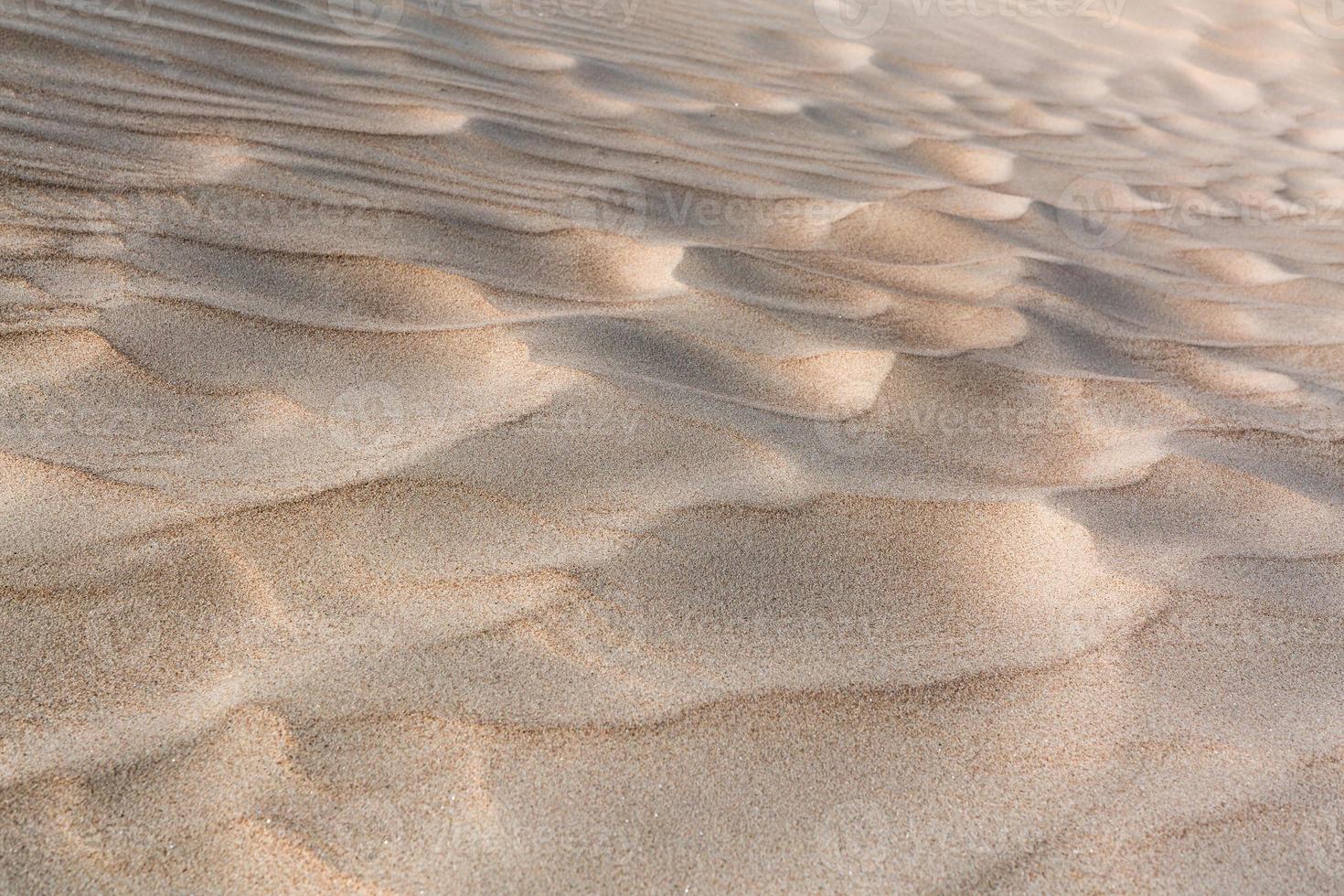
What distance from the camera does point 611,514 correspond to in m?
1.22

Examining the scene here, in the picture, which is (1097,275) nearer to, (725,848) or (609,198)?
(609,198)

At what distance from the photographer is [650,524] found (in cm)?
122

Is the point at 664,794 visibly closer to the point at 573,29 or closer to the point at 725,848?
the point at 725,848

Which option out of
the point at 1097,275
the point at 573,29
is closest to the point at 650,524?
the point at 1097,275

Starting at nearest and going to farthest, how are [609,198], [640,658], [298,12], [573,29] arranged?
[640,658] < [609,198] < [298,12] < [573,29]

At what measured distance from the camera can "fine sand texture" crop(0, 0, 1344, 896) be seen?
0.90 m

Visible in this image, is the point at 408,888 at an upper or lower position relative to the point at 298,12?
lower

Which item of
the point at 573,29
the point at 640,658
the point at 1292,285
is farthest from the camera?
the point at 573,29

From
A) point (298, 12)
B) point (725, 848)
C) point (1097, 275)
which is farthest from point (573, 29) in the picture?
point (725, 848)

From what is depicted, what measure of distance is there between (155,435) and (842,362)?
0.88 m

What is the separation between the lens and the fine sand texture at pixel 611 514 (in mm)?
896

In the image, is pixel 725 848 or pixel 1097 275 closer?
pixel 725 848

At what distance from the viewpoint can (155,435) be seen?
123cm

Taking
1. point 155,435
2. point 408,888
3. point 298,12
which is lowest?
point 408,888
